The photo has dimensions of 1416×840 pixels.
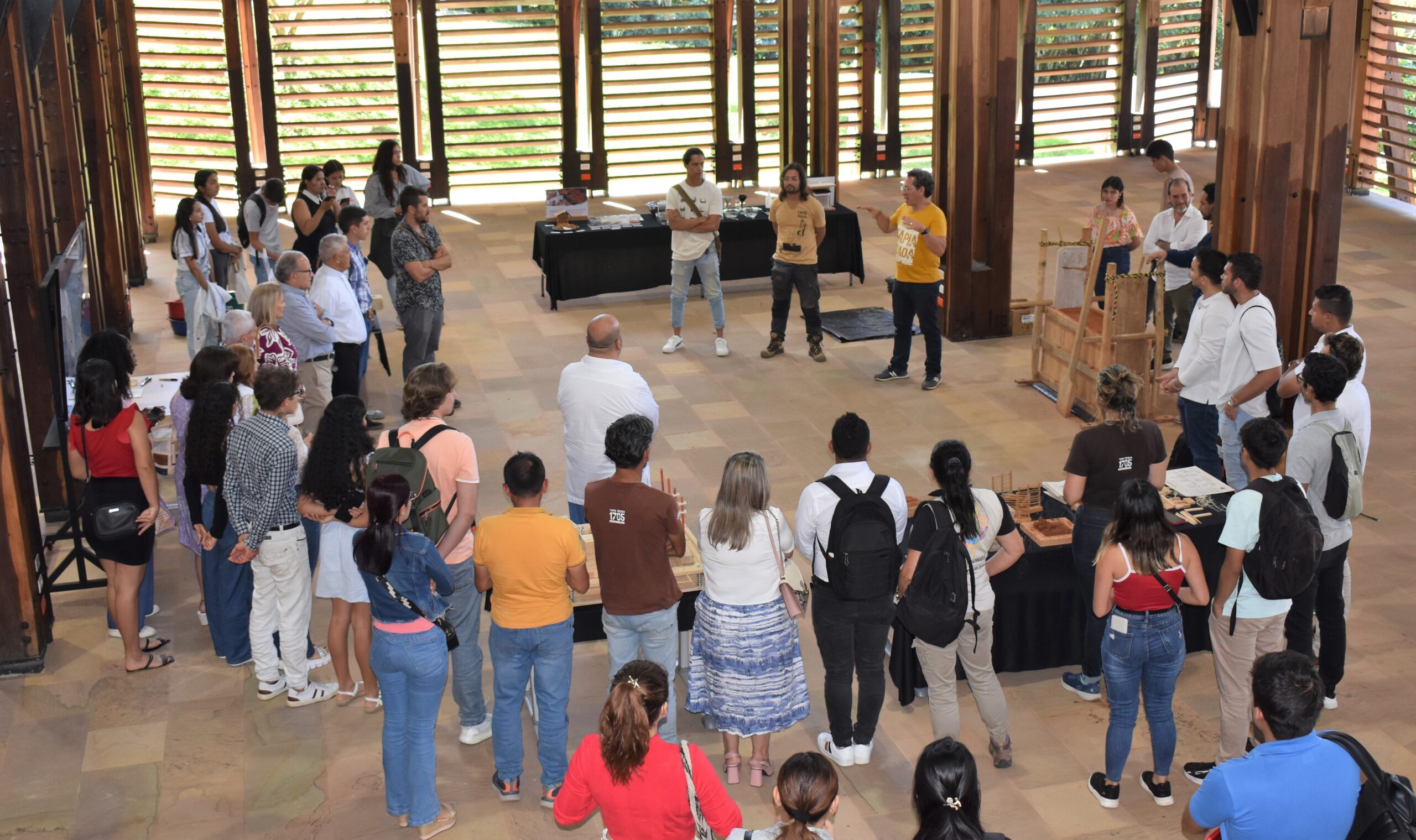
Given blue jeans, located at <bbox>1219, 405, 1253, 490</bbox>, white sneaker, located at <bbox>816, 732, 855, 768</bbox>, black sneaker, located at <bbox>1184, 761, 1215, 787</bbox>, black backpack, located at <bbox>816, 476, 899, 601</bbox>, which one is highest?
black backpack, located at <bbox>816, 476, 899, 601</bbox>

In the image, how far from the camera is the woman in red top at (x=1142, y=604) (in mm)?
4637

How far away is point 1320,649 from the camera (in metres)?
5.66

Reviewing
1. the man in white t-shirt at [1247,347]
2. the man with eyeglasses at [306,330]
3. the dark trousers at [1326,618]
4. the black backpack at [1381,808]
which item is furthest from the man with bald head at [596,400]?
the black backpack at [1381,808]

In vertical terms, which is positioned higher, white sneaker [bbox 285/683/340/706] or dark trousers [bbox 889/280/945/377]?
dark trousers [bbox 889/280/945/377]

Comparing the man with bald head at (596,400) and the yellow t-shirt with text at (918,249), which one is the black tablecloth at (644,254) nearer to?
the yellow t-shirt with text at (918,249)

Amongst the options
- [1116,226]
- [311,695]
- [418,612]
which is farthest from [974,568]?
[1116,226]

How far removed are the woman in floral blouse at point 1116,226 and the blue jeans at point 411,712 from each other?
6.81 meters

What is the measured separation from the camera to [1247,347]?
22.2ft

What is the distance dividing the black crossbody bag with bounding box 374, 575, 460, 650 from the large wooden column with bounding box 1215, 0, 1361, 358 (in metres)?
5.95

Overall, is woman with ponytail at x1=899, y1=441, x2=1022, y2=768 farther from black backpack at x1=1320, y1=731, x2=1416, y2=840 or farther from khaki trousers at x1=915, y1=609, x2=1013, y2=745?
black backpack at x1=1320, y1=731, x2=1416, y2=840

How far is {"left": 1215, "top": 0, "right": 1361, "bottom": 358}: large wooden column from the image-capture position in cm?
801

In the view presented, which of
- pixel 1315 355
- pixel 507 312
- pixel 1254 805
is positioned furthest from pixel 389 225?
pixel 1254 805

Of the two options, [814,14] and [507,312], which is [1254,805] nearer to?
[507,312]

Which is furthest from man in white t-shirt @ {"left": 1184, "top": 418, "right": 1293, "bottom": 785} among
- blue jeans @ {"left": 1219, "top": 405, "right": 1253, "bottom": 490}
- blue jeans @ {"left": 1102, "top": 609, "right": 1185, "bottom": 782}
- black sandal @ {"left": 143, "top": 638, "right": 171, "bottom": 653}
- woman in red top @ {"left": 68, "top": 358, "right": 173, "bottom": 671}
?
black sandal @ {"left": 143, "top": 638, "right": 171, "bottom": 653}
